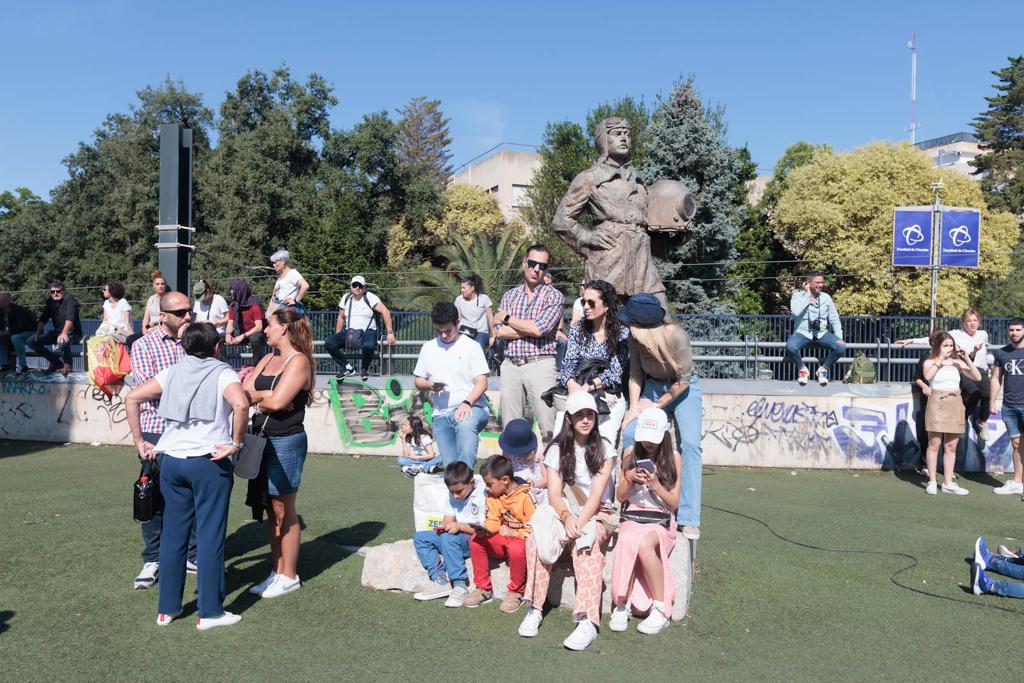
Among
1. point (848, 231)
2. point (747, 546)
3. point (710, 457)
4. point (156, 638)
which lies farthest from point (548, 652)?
point (848, 231)

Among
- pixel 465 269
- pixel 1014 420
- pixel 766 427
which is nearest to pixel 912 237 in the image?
pixel 465 269

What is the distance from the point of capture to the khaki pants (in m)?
6.96

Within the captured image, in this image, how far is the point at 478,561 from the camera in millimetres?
5312

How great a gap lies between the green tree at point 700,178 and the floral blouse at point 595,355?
21982mm

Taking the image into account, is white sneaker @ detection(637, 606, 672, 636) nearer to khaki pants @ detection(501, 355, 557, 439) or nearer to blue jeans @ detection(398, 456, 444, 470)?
khaki pants @ detection(501, 355, 557, 439)

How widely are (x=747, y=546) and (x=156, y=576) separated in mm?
4319

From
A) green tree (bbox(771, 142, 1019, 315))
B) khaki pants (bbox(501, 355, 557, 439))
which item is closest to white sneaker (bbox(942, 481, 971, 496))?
khaki pants (bbox(501, 355, 557, 439))

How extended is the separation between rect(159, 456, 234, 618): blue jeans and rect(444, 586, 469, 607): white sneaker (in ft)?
4.36

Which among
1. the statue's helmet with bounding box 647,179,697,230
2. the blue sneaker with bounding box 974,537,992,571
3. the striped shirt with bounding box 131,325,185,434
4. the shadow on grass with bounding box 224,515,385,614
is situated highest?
the statue's helmet with bounding box 647,179,697,230

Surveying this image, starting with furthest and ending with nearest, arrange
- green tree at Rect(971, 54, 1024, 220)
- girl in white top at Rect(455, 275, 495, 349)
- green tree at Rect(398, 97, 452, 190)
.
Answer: green tree at Rect(398, 97, 452, 190) → green tree at Rect(971, 54, 1024, 220) → girl in white top at Rect(455, 275, 495, 349)

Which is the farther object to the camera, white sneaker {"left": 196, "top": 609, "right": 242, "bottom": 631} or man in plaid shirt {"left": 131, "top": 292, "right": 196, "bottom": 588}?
man in plaid shirt {"left": 131, "top": 292, "right": 196, "bottom": 588}

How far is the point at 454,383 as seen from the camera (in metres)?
6.56

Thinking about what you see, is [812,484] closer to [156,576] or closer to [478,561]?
[478,561]

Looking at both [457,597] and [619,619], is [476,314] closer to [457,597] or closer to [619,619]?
[457,597]
